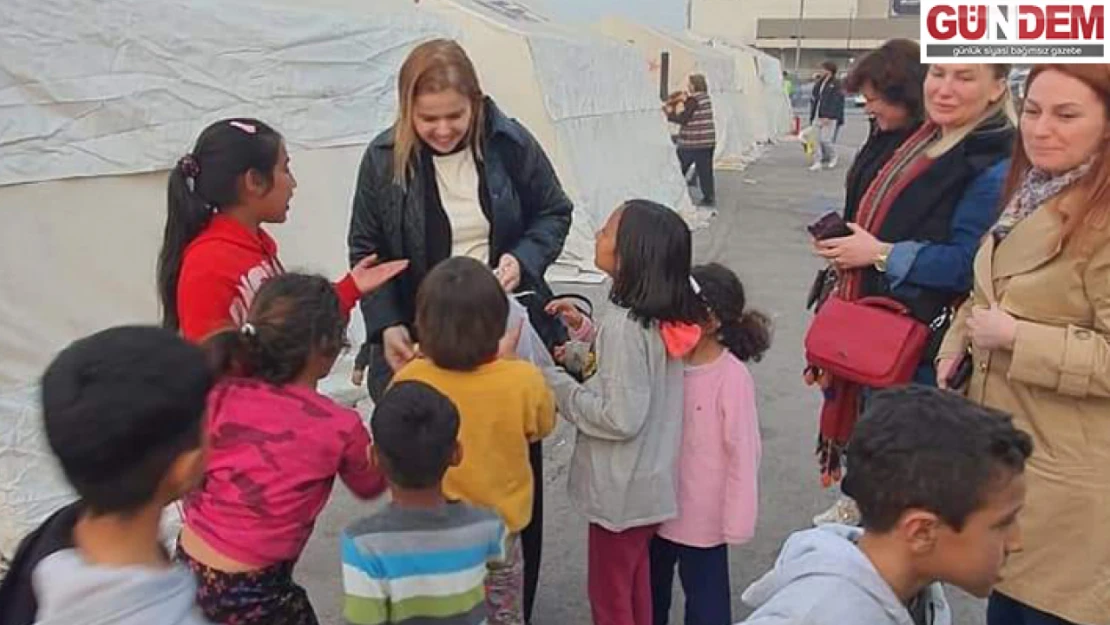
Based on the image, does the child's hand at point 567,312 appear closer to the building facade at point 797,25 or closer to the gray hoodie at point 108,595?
the gray hoodie at point 108,595

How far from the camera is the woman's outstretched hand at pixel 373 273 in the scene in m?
3.15

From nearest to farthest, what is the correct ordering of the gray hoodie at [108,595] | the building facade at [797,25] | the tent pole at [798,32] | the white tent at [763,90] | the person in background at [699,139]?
the gray hoodie at [108,595] → the person in background at [699,139] → the white tent at [763,90] → the tent pole at [798,32] → the building facade at [797,25]

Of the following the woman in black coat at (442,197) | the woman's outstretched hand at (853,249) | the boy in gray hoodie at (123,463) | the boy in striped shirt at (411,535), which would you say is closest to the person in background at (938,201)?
the woman's outstretched hand at (853,249)

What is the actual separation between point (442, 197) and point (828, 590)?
1.85 metres

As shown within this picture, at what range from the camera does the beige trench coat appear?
2398 millimetres

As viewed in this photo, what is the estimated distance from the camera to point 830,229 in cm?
339

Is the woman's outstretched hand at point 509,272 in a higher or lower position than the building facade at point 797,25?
lower

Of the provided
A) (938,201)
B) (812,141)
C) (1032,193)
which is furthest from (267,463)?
(812,141)

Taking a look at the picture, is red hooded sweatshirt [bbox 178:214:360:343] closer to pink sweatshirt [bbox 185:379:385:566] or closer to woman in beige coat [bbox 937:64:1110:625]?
pink sweatshirt [bbox 185:379:385:566]

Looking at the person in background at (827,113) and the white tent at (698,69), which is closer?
the person in background at (827,113)

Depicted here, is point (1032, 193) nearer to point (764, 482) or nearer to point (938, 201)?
point (938, 201)

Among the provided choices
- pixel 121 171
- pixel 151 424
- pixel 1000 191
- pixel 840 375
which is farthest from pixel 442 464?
pixel 121 171

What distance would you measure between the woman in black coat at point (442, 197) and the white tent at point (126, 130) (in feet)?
5.59

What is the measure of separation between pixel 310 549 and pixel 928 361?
8.10 ft
